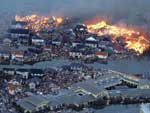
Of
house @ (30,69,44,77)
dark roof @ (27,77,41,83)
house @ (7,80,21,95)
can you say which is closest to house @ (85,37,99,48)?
house @ (30,69,44,77)

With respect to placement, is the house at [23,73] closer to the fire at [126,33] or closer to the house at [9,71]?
the house at [9,71]

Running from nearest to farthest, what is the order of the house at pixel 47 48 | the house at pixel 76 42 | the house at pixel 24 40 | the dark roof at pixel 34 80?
the dark roof at pixel 34 80
the house at pixel 47 48
the house at pixel 76 42
the house at pixel 24 40

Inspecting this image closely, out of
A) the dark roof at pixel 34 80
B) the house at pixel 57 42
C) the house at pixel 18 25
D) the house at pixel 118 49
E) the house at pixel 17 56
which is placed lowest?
the dark roof at pixel 34 80

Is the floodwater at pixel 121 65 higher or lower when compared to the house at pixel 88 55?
lower

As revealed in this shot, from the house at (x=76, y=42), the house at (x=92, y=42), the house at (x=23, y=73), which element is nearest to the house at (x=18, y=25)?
the house at (x=76, y=42)

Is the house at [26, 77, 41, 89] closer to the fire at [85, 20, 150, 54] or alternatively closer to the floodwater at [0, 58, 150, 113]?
the floodwater at [0, 58, 150, 113]

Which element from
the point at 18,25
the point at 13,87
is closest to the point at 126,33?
the point at 18,25

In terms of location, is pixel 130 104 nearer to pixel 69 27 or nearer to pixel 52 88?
pixel 52 88

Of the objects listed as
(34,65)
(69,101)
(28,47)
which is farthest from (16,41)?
(69,101)
